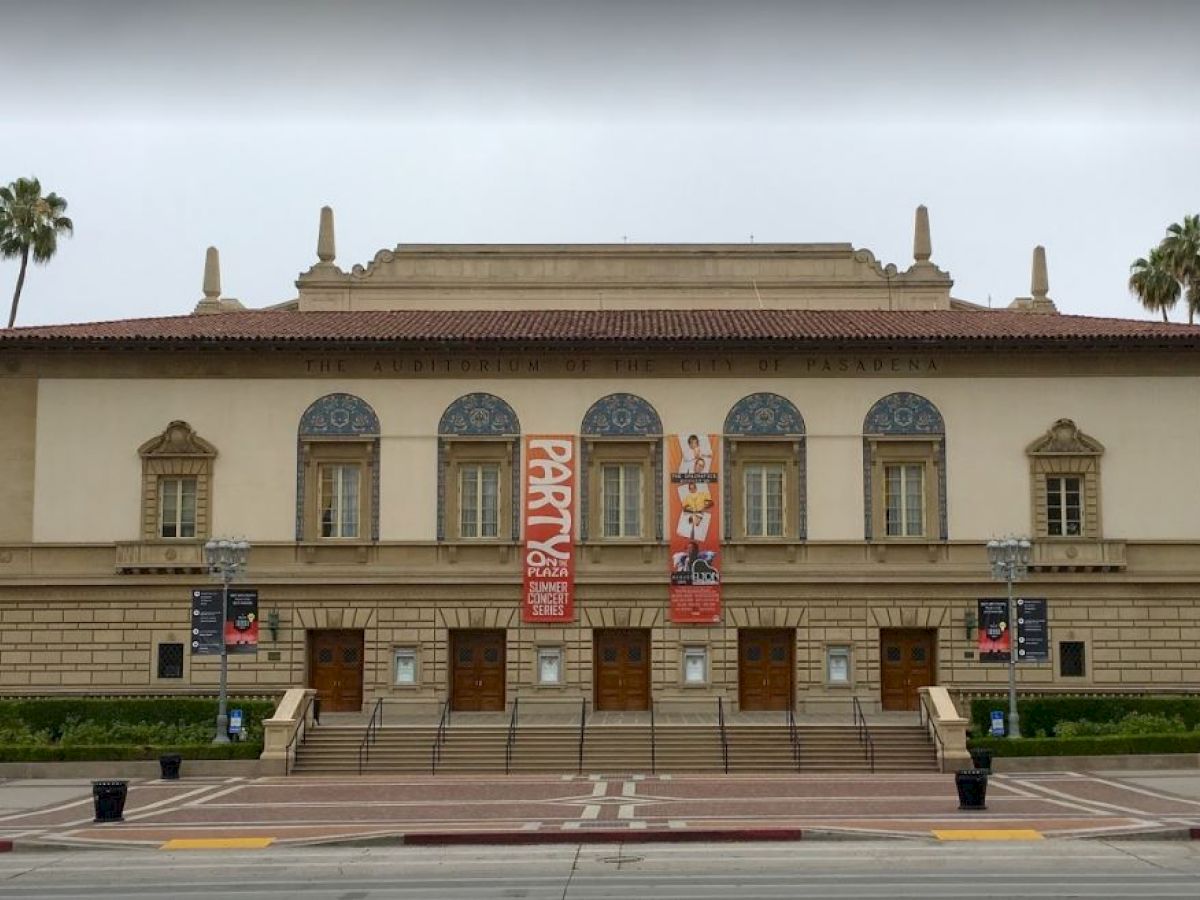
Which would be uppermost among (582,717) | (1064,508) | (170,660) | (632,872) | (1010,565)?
(1064,508)

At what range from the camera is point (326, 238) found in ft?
187

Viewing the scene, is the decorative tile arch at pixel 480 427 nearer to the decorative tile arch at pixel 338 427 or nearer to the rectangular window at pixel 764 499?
the decorative tile arch at pixel 338 427

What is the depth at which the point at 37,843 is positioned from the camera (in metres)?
23.8

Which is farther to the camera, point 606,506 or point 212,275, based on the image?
point 212,275

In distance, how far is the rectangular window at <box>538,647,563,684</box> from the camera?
1642 inches

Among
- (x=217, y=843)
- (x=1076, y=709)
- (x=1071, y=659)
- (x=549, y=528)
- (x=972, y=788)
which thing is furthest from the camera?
(x=549, y=528)

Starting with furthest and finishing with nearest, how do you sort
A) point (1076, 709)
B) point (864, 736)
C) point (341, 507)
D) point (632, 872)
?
point (341, 507), point (1076, 709), point (864, 736), point (632, 872)

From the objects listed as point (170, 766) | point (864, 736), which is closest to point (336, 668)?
point (170, 766)

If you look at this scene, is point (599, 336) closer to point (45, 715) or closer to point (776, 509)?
point (776, 509)

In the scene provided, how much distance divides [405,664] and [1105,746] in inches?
717

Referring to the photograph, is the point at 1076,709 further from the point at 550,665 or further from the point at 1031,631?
the point at 550,665

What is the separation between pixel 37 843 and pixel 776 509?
77.1ft

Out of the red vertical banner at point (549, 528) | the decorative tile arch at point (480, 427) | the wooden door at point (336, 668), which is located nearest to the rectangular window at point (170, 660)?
the wooden door at point (336, 668)

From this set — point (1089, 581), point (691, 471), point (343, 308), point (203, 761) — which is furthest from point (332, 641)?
point (1089, 581)
